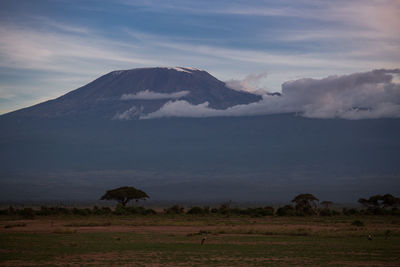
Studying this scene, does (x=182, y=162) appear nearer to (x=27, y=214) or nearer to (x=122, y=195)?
(x=122, y=195)

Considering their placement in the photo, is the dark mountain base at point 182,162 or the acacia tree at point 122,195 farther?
the dark mountain base at point 182,162

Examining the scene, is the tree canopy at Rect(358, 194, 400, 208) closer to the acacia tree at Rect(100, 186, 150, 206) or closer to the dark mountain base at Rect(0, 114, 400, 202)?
the acacia tree at Rect(100, 186, 150, 206)

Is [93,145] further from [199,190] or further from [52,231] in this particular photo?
[52,231]

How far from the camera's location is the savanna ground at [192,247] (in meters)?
24.4

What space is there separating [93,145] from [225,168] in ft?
140

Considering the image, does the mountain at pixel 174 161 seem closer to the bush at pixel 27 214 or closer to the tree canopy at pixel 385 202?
the tree canopy at pixel 385 202

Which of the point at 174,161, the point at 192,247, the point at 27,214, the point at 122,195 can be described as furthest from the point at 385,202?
the point at 174,161

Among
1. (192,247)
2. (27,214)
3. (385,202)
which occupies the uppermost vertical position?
(385,202)

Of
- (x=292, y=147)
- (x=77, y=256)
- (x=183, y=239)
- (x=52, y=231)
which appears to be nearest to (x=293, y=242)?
(x=183, y=239)

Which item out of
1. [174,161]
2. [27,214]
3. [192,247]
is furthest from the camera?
[174,161]

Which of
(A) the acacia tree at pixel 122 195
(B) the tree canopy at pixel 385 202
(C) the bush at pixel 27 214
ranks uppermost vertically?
(A) the acacia tree at pixel 122 195

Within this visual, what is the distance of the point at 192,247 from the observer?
29.7m

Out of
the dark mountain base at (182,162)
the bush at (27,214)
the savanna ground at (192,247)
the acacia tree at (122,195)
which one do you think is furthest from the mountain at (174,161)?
the savanna ground at (192,247)

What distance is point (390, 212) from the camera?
64312mm
